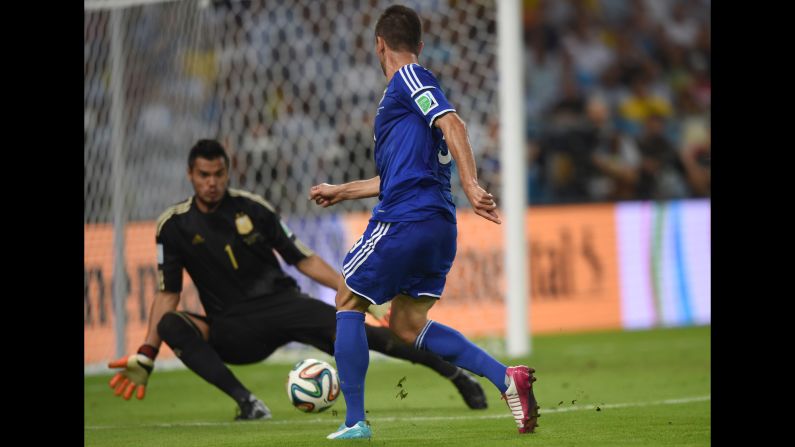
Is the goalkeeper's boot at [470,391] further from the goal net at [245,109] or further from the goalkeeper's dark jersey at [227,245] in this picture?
the goal net at [245,109]

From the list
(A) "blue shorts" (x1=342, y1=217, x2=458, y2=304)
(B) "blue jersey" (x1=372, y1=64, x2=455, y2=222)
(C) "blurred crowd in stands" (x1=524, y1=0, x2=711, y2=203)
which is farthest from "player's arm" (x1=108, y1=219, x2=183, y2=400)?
(C) "blurred crowd in stands" (x1=524, y1=0, x2=711, y2=203)

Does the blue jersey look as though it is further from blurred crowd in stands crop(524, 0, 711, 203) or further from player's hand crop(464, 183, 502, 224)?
blurred crowd in stands crop(524, 0, 711, 203)

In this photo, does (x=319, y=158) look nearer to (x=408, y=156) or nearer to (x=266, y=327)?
(x=266, y=327)

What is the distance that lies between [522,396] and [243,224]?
8.63 feet

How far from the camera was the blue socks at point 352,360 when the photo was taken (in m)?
5.93

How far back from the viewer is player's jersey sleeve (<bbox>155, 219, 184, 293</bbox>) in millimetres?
7844

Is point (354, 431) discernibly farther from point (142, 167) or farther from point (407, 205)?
point (142, 167)

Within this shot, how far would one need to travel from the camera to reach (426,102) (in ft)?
18.8

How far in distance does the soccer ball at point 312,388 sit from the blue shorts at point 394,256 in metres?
1.05

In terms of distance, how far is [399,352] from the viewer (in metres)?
7.83

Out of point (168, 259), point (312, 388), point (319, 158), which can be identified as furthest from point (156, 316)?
point (319, 158)

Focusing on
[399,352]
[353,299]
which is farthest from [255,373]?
[353,299]

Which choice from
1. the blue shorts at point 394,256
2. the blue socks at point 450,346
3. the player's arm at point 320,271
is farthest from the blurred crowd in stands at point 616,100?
the blue shorts at point 394,256
